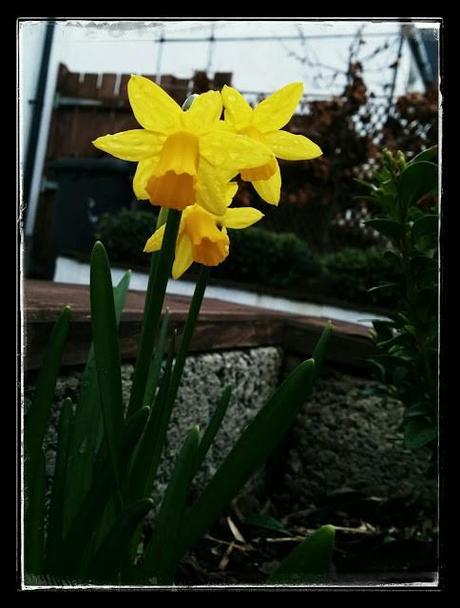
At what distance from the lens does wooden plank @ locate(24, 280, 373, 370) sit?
0.68 m

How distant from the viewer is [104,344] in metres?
0.54

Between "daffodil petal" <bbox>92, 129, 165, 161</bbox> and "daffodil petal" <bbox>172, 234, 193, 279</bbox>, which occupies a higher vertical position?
"daffodil petal" <bbox>92, 129, 165, 161</bbox>

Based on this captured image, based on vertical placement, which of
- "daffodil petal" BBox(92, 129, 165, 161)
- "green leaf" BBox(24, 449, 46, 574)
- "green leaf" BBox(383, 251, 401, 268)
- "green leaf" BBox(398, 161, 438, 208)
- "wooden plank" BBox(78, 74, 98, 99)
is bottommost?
"green leaf" BBox(24, 449, 46, 574)

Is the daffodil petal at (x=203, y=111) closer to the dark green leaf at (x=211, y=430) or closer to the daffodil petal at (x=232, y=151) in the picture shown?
the daffodil petal at (x=232, y=151)

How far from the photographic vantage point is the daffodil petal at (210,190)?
0.50 m

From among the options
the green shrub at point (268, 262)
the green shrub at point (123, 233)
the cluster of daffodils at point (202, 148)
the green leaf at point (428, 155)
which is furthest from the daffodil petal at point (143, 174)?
the green shrub at point (268, 262)

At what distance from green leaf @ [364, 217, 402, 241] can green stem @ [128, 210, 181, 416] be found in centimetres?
35

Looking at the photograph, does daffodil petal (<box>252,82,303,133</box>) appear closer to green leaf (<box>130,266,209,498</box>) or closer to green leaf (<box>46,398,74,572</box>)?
green leaf (<box>130,266,209,498</box>)

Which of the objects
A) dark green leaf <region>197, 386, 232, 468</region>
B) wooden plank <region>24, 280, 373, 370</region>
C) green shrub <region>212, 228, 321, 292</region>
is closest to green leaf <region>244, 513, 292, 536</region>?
wooden plank <region>24, 280, 373, 370</region>

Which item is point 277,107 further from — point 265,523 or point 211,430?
point 265,523

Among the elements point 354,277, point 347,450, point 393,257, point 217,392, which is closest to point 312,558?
point 393,257

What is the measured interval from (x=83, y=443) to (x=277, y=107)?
395 millimetres

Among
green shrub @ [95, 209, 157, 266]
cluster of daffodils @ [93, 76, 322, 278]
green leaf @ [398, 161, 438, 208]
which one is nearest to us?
cluster of daffodils @ [93, 76, 322, 278]

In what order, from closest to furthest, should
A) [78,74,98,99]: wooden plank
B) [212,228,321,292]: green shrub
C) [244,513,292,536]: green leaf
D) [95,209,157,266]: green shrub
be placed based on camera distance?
[78,74,98,99]: wooden plank → [244,513,292,536]: green leaf → [95,209,157,266]: green shrub → [212,228,321,292]: green shrub
